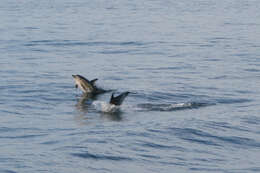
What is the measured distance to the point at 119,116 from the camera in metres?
12.9

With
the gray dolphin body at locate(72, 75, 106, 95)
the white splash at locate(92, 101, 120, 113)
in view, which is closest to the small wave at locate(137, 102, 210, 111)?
the white splash at locate(92, 101, 120, 113)

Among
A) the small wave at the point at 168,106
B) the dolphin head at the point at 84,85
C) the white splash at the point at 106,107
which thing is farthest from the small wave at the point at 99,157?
the dolphin head at the point at 84,85

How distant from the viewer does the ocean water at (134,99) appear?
963 centimetres

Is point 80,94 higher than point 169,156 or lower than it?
higher

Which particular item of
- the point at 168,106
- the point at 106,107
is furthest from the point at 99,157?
the point at 168,106

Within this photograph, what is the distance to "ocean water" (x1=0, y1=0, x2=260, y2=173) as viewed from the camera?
31.6 ft

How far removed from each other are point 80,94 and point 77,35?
15.0 meters

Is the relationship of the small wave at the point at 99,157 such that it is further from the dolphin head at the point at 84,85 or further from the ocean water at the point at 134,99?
the dolphin head at the point at 84,85

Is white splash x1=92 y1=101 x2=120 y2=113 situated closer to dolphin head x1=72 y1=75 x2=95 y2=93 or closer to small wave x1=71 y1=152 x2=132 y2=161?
dolphin head x1=72 y1=75 x2=95 y2=93

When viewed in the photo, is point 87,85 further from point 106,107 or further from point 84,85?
point 106,107

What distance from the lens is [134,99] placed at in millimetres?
14867

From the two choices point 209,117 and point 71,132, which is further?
point 209,117

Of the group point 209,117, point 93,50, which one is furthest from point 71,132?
point 93,50

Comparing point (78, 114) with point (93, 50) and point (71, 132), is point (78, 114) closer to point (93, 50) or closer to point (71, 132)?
point (71, 132)
